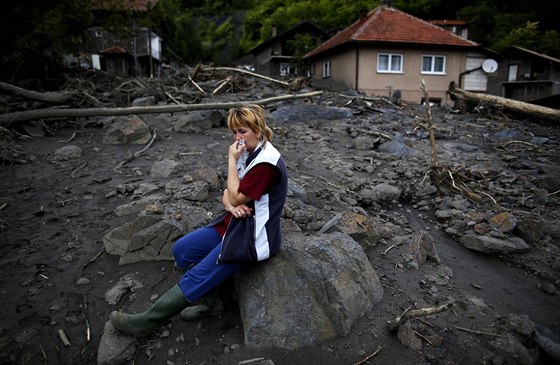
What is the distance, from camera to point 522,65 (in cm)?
2694

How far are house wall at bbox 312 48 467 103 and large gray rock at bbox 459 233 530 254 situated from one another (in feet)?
56.0

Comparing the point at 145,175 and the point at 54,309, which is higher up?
the point at 145,175

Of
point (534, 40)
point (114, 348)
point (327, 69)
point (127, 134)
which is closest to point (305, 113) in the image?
point (127, 134)

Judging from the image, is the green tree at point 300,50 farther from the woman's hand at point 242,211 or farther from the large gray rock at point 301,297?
the woman's hand at point 242,211

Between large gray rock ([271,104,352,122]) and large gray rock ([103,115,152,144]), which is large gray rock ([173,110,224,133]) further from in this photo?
large gray rock ([271,104,352,122])

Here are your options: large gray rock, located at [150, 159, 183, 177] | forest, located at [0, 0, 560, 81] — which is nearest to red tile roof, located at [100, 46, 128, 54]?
forest, located at [0, 0, 560, 81]

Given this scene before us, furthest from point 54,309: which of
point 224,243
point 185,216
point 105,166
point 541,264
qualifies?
point 541,264

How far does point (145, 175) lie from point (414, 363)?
4425mm

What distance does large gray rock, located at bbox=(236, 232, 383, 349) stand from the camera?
257cm

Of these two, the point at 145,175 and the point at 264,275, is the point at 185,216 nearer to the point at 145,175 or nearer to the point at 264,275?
the point at 264,275

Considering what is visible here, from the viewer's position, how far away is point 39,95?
7.93 metres

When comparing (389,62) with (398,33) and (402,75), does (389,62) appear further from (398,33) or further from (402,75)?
(398,33)

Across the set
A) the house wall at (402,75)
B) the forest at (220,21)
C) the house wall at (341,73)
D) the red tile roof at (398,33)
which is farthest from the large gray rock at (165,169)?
the red tile roof at (398,33)

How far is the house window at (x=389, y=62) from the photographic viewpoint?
20797 millimetres
